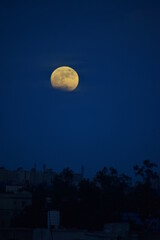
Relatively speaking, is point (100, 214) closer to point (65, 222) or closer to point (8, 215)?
point (65, 222)

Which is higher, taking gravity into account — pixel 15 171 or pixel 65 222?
pixel 15 171

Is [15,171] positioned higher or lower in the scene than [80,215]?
higher

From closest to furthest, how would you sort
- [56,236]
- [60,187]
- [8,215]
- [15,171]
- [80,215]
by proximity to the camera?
[56,236] → [8,215] → [80,215] → [60,187] → [15,171]

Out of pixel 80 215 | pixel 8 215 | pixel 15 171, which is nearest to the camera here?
pixel 8 215

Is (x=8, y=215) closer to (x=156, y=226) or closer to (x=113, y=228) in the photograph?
(x=156, y=226)

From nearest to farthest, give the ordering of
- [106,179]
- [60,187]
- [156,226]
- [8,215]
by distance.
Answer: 1. [8,215]
2. [156,226]
3. [60,187]
4. [106,179]

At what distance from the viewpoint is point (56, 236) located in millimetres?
21875

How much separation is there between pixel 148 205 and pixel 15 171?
101619mm

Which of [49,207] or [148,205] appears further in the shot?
[148,205]

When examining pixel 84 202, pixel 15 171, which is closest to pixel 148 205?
pixel 84 202

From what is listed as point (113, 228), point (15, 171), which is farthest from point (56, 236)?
point (15, 171)

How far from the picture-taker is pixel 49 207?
48.6 meters

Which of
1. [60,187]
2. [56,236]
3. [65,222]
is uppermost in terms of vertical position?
[60,187]

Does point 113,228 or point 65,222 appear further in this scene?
point 65,222
